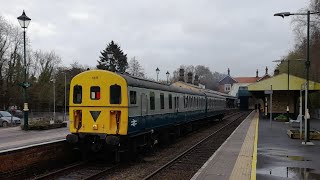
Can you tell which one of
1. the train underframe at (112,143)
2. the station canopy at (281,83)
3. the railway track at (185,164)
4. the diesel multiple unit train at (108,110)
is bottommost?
the railway track at (185,164)

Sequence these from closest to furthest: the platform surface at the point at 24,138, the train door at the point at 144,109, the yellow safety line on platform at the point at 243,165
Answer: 1. the yellow safety line on platform at the point at 243,165
2. the train door at the point at 144,109
3. the platform surface at the point at 24,138

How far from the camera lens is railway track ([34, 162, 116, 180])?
11812mm

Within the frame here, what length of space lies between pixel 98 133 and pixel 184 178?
3.41m

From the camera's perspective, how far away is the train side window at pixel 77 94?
1425 centimetres

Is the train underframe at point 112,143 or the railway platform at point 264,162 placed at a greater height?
the train underframe at point 112,143

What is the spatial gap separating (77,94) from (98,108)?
3.58 feet

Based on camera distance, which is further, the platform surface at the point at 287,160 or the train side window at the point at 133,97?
the train side window at the point at 133,97

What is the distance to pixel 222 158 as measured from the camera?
1413 centimetres

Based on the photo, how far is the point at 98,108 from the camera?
541 inches

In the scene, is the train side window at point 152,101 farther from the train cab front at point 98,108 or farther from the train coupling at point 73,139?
the train coupling at point 73,139

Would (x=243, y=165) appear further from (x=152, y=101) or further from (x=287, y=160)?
(x=152, y=101)

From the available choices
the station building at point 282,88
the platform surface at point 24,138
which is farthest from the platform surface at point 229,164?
the station building at point 282,88

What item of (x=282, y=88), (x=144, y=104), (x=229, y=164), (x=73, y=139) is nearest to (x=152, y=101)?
(x=144, y=104)

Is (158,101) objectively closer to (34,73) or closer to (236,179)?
(236,179)
